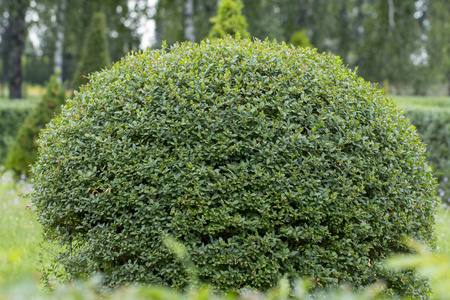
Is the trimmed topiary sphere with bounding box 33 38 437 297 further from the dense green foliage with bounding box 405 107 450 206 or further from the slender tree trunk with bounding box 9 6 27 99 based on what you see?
the slender tree trunk with bounding box 9 6 27 99

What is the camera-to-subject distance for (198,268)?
2.53 meters

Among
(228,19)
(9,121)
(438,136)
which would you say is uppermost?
(228,19)

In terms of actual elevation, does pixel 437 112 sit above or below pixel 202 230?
above

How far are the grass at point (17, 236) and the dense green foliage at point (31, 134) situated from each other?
3.59 ft

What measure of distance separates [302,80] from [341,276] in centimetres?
133

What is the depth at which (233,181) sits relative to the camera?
2.49 m

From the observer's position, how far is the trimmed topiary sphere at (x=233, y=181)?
250cm

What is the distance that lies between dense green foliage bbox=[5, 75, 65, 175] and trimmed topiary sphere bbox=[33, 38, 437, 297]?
4579 millimetres

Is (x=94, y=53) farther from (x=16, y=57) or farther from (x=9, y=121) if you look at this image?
(x=16, y=57)

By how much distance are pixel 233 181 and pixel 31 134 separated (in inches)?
225

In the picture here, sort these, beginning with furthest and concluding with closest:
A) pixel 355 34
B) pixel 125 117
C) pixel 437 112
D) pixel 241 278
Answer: pixel 355 34, pixel 437 112, pixel 125 117, pixel 241 278

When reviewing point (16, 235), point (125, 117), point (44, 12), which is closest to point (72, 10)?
point (44, 12)

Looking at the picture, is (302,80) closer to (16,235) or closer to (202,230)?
(202,230)

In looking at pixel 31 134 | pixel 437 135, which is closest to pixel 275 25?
pixel 437 135
